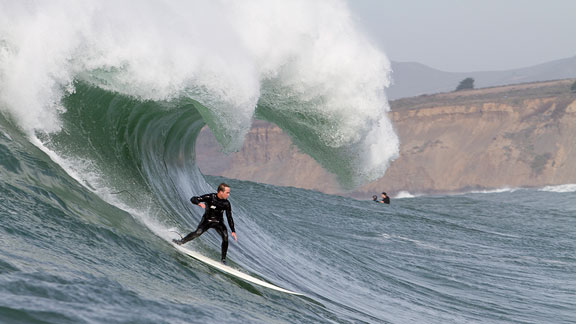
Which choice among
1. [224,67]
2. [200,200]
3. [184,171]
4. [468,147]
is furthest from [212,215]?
[468,147]

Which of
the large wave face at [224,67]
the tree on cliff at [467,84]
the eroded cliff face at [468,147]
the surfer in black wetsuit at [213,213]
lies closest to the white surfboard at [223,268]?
the surfer in black wetsuit at [213,213]

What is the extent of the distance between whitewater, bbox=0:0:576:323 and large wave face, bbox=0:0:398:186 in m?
0.02

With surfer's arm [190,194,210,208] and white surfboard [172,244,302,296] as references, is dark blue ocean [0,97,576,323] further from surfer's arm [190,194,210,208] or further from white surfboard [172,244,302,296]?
surfer's arm [190,194,210,208]

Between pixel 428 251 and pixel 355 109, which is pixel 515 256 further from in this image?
pixel 355 109

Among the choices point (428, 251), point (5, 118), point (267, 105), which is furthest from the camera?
point (428, 251)

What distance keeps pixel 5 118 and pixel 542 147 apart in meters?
80.0

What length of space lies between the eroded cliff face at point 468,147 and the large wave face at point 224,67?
2636 inches

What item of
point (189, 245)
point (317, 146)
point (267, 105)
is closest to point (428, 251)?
point (317, 146)

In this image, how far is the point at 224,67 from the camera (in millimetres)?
9922

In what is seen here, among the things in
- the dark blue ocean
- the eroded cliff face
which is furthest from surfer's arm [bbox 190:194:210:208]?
the eroded cliff face

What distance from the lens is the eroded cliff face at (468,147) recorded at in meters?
81.6

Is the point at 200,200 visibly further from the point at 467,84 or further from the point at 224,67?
the point at 467,84

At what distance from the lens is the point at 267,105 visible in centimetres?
1255

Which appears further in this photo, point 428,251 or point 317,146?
point 428,251
